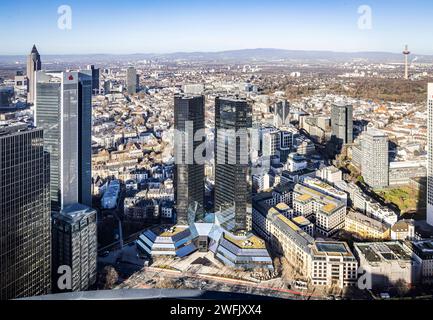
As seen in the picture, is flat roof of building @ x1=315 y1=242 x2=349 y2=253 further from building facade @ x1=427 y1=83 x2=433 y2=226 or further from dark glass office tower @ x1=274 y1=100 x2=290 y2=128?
dark glass office tower @ x1=274 y1=100 x2=290 y2=128

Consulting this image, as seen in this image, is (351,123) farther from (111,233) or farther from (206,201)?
(111,233)

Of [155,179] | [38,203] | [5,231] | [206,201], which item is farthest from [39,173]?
[155,179]

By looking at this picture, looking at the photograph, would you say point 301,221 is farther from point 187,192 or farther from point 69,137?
point 69,137

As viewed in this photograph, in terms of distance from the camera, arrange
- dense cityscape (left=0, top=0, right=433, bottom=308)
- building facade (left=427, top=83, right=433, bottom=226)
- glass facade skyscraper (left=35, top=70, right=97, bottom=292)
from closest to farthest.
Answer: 1. dense cityscape (left=0, top=0, right=433, bottom=308)
2. glass facade skyscraper (left=35, top=70, right=97, bottom=292)
3. building facade (left=427, top=83, right=433, bottom=226)

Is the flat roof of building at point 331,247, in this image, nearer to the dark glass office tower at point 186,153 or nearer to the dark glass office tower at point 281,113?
the dark glass office tower at point 186,153

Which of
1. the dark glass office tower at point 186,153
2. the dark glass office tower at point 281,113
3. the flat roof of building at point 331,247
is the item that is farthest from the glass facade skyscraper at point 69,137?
the dark glass office tower at point 281,113

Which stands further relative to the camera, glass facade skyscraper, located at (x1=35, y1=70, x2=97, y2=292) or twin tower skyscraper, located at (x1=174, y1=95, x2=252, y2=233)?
twin tower skyscraper, located at (x1=174, y1=95, x2=252, y2=233)

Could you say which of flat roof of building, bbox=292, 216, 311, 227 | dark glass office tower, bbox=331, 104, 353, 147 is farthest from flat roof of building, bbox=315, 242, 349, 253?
dark glass office tower, bbox=331, 104, 353, 147
